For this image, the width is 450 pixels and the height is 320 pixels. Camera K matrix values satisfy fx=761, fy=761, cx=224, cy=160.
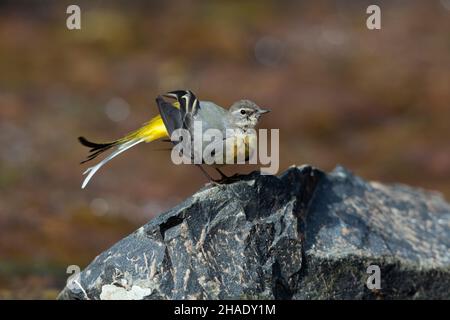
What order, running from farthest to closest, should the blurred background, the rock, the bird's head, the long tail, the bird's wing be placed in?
1. the blurred background
2. the long tail
3. the bird's head
4. the bird's wing
5. the rock

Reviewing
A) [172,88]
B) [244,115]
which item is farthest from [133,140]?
[172,88]

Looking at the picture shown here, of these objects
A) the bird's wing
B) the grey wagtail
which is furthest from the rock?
the bird's wing

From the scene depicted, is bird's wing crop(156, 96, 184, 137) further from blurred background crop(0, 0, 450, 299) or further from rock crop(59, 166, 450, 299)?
blurred background crop(0, 0, 450, 299)

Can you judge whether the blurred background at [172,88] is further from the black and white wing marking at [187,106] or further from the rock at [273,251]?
the black and white wing marking at [187,106]

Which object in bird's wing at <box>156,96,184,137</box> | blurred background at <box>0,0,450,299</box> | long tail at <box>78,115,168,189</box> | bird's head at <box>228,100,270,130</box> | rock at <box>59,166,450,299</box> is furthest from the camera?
blurred background at <box>0,0,450,299</box>

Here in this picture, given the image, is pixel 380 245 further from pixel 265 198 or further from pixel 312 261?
pixel 265 198
